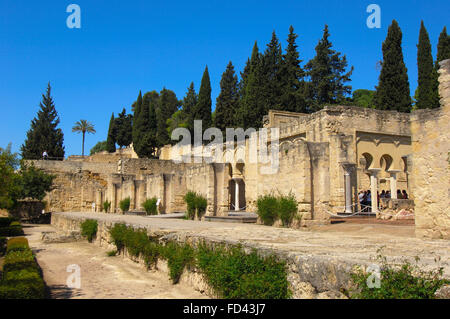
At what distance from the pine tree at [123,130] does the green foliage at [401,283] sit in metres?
61.6

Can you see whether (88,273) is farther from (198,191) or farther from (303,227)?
(198,191)

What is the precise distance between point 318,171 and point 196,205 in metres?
5.79

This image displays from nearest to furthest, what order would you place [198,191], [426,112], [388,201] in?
[426,112]
[388,201]
[198,191]

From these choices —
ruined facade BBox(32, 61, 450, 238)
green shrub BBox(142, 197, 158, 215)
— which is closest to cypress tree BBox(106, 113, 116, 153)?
ruined facade BBox(32, 61, 450, 238)

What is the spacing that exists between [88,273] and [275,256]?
5.36 m

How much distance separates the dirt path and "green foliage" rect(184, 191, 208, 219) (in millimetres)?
4045

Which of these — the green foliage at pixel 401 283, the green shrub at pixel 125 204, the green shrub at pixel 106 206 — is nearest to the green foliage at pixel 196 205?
the green shrub at pixel 125 204

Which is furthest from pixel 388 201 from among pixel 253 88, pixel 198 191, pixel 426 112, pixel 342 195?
pixel 253 88

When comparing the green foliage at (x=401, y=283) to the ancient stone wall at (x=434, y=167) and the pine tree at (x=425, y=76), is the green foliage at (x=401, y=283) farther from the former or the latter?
the pine tree at (x=425, y=76)

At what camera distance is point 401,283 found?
3.12 metres

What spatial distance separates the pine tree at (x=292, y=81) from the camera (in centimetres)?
3316

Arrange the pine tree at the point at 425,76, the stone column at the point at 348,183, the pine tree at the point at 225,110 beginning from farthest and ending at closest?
the pine tree at the point at 225,110 < the pine tree at the point at 425,76 < the stone column at the point at 348,183
